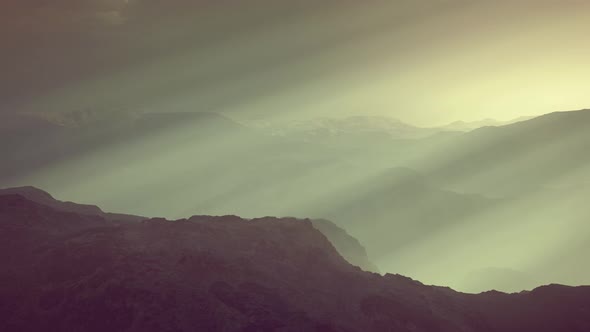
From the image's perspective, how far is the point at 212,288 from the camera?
6750 cm

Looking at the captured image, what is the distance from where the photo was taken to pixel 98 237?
3044 inches

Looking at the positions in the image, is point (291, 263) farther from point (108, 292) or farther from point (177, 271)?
point (108, 292)

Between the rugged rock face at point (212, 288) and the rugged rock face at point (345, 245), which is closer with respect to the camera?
the rugged rock face at point (212, 288)

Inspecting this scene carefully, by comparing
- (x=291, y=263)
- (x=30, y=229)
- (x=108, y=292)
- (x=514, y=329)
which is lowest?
(x=514, y=329)

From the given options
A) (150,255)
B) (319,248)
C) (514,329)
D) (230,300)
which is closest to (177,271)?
(150,255)

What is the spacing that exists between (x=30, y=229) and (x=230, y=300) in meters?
49.4

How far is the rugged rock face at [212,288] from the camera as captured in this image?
6122cm

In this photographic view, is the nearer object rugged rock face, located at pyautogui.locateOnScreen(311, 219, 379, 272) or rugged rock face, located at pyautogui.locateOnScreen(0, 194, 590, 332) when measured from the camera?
rugged rock face, located at pyautogui.locateOnScreen(0, 194, 590, 332)

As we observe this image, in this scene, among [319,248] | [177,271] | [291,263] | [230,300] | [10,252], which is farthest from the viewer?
[319,248]

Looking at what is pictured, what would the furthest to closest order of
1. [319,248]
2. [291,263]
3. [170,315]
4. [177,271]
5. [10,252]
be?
[319,248]
[291,263]
[10,252]
[177,271]
[170,315]

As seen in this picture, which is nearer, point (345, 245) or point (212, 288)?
point (212, 288)

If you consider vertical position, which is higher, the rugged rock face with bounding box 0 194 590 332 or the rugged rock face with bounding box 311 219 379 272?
the rugged rock face with bounding box 311 219 379 272

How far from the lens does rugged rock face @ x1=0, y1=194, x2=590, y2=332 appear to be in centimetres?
6122

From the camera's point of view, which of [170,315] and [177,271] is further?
[177,271]
